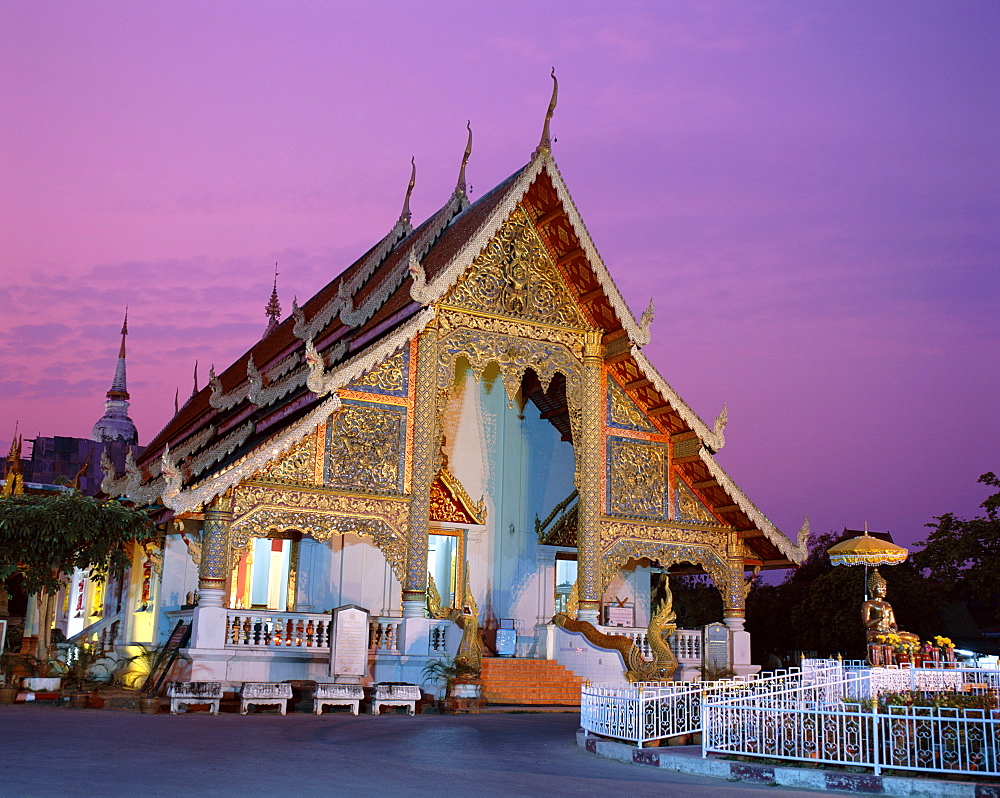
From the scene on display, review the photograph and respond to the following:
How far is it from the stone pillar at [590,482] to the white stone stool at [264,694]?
5.35m

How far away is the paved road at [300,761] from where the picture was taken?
291 inches

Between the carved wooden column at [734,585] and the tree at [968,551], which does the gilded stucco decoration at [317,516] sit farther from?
the tree at [968,551]

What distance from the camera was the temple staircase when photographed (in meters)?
16.6

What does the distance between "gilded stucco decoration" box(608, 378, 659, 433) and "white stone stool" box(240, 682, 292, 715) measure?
286 inches

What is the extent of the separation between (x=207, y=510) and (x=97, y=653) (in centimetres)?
514

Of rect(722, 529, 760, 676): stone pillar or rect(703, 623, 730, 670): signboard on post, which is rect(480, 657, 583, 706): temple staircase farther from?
rect(722, 529, 760, 676): stone pillar

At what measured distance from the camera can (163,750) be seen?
30.3 ft

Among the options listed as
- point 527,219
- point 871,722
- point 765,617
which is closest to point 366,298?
point 527,219

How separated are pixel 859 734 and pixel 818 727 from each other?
0.55 meters

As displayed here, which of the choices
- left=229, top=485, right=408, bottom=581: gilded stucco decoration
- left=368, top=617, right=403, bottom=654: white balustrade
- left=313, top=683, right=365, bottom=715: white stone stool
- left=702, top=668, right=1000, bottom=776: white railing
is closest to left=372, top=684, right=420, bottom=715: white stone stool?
left=313, top=683, right=365, bottom=715: white stone stool

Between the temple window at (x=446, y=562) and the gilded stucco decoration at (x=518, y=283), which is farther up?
the gilded stucco decoration at (x=518, y=283)

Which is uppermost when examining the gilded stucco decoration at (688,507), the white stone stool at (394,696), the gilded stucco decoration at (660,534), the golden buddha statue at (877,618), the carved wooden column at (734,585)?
the gilded stucco decoration at (688,507)

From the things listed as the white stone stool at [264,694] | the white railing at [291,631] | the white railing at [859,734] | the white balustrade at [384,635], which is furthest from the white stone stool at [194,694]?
the white railing at [859,734]

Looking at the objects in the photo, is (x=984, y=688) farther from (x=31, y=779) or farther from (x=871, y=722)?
(x=31, y=779)
